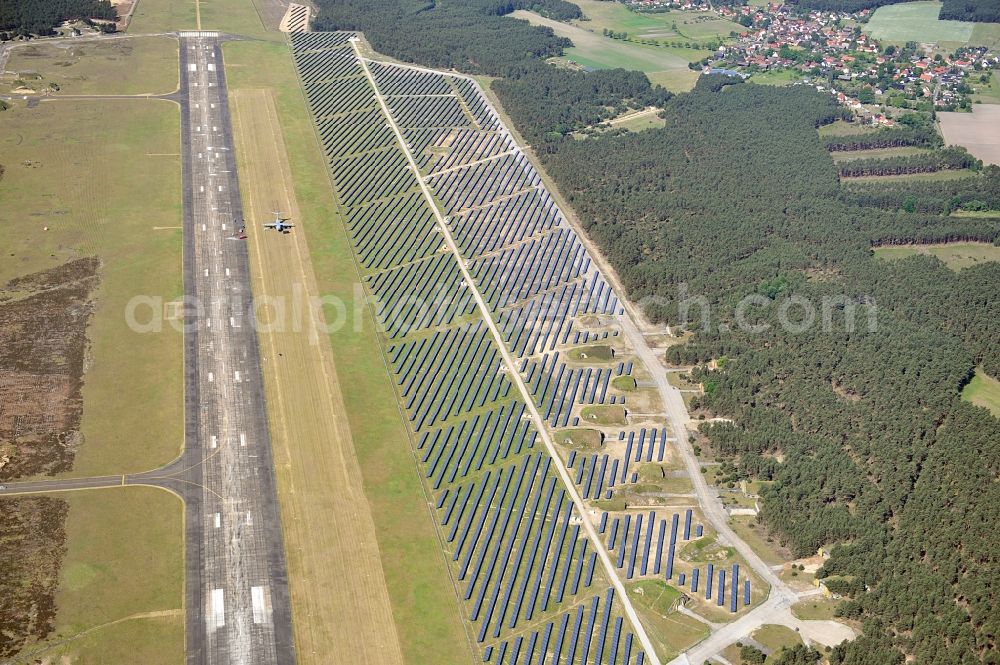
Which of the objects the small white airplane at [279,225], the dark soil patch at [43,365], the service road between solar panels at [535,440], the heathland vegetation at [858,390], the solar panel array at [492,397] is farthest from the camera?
the small white airplane at [279,225]

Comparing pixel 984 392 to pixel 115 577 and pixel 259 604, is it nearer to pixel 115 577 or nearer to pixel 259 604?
pixel 259 604

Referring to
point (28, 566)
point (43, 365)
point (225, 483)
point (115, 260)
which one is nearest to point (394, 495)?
point (225, 483)

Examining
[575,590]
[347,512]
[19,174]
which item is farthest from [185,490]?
[19,174]

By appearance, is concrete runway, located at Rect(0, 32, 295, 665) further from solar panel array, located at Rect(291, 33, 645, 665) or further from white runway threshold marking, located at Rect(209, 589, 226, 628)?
solar panel array, located at Rect(291, 33, 645, 665)

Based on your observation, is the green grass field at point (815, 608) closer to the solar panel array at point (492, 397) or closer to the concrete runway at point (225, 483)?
the solar panel array at point (492, 397)

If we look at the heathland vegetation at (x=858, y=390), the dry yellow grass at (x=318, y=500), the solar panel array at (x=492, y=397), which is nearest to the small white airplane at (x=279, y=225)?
the dry yellow grass at (x=318, y=500)

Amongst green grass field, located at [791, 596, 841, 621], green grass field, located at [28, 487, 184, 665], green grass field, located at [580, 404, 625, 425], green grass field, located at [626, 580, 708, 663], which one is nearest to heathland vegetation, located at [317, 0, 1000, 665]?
green grass field, located at [791, 596, 841, 621]

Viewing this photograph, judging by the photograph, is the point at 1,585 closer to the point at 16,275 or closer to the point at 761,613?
the point at 16,275
